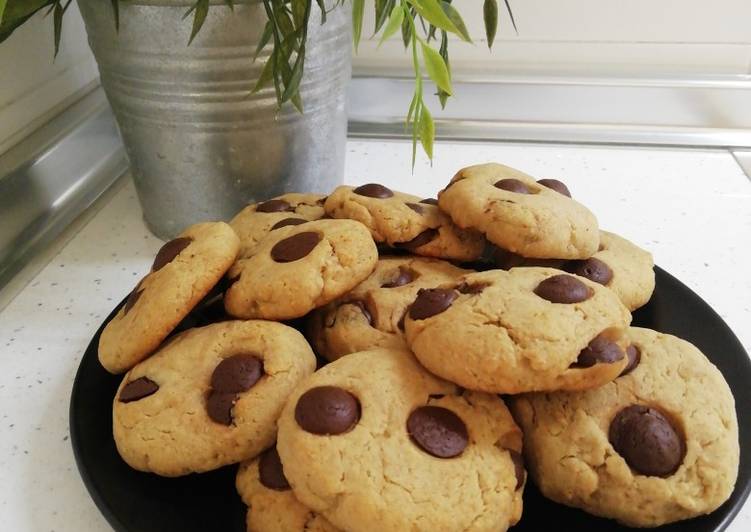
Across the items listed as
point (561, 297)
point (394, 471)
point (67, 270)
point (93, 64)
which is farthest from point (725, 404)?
point (93, 64)

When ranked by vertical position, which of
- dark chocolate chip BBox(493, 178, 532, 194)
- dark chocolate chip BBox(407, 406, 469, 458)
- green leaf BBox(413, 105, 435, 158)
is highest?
green leaf BBox(413, 105, 435, 158)

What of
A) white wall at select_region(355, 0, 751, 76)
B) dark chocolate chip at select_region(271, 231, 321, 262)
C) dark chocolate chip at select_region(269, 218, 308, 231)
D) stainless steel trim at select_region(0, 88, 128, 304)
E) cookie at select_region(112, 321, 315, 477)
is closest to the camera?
cookie at select_region(112, 321, 315, 477)

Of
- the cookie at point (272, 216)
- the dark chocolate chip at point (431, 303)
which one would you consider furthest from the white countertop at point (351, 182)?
the dark chocolate chip at point (431, 303)

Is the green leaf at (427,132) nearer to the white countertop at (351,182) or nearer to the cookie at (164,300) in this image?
the cookie at (164,300)

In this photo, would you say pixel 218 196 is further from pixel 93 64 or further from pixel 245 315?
pixel 93 64

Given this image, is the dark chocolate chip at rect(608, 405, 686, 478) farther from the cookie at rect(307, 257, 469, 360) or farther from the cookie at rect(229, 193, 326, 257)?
the cookie at rect(229, 193, 326, 257)

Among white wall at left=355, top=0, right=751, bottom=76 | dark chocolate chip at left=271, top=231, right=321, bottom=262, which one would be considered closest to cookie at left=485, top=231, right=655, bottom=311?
dark chocolate chip at left=271, top=231, right=321, bottom=262

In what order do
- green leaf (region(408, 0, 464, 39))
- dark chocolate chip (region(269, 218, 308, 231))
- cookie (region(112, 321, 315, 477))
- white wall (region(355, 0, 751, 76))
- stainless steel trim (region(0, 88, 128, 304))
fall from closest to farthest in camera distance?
green leaf (region(408, 0, 464, 39))
cookie (region(112, 321, 315, 477))
dark chocolate chip (region(269, 218, 308, 231))
stainless steel trim (region(0, 88, 128, 304))
white wall (region(355, 0, 751, 76))
